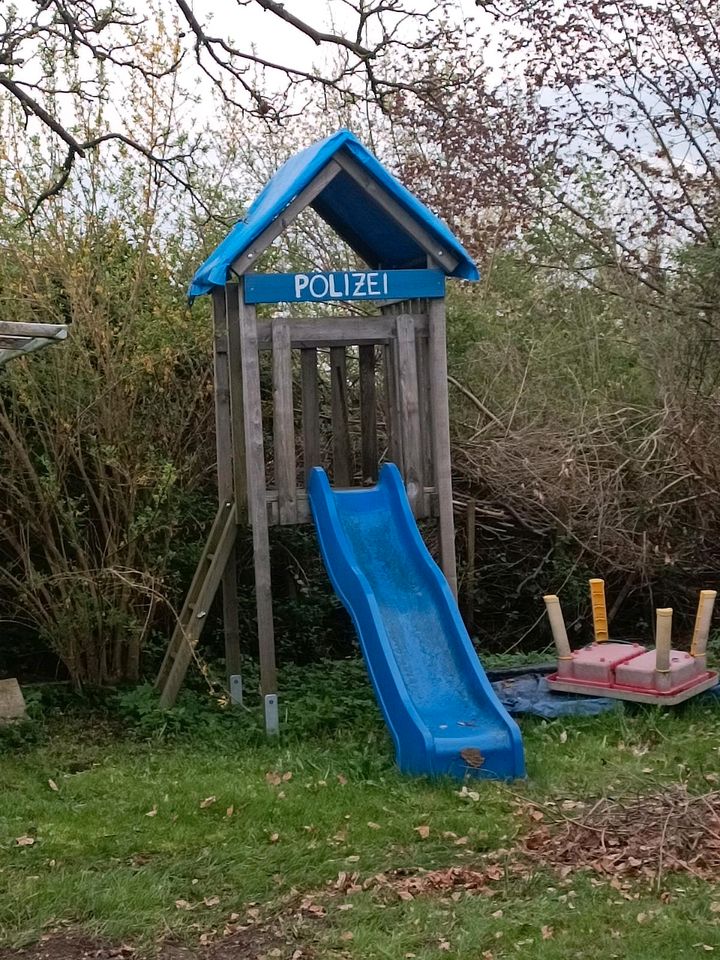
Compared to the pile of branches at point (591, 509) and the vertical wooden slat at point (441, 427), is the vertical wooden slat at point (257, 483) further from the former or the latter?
the pile of branches at point (591, 509)

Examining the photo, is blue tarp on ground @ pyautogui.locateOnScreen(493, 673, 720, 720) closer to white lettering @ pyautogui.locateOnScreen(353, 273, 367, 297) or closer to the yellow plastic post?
the yellow plastic post

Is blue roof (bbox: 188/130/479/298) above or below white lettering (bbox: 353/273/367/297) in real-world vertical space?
above

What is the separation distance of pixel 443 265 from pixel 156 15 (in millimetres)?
2514

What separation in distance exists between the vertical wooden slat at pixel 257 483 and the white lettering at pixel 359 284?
0.63 metres

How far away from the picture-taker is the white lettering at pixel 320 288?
6621 mm

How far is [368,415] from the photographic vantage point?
7.71 metres

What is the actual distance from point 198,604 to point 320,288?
2.11 metres

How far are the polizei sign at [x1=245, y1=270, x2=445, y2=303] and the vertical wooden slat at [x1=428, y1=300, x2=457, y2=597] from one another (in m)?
0.18

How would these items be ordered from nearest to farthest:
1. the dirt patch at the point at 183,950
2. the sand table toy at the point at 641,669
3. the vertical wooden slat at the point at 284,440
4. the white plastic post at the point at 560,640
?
1. the dirt patch at the point at 183,950
2. the sand table toy at the point at 641,669
3. the vertical wooden slat at the point at 284,440
4. the white plastic post at the point at 560,640

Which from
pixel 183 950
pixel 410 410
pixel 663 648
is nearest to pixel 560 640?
pixel 663 648

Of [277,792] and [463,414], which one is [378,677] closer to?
[277,792]

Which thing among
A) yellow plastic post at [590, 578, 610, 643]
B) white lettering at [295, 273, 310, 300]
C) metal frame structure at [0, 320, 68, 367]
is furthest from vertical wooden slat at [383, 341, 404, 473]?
metal frame structure at [0, 320, 68, 367]

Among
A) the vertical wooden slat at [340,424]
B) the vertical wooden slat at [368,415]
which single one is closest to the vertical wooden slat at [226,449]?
the vertical wooden slat at [340,424]

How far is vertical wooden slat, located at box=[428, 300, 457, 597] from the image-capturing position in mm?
6996
